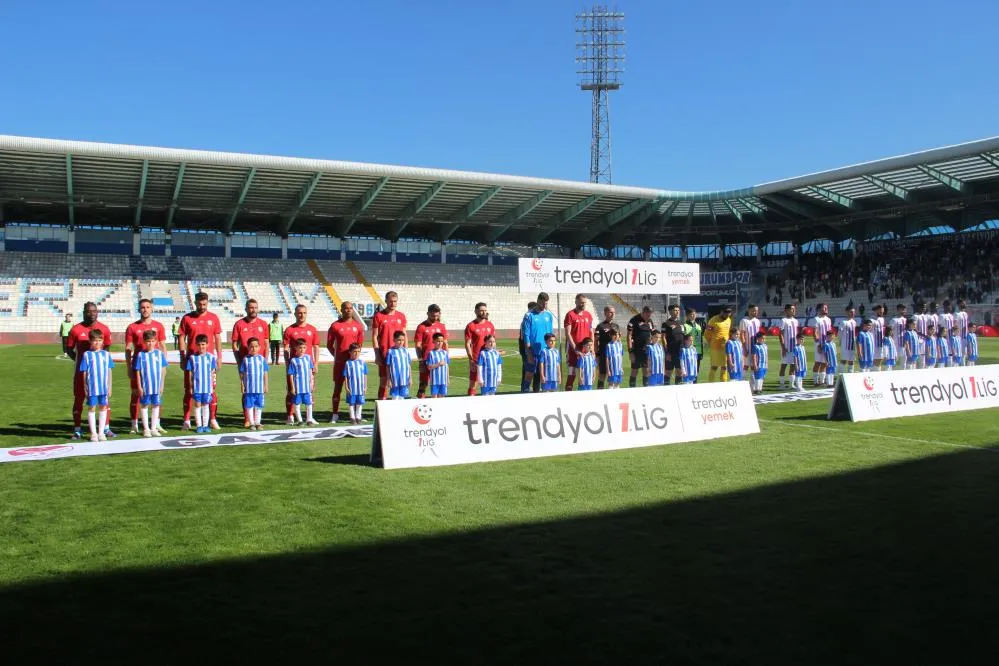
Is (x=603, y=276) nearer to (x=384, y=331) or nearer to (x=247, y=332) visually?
(x=384, y=331)

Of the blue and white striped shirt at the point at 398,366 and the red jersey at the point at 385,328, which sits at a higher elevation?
the red jersey at the point at 385,328

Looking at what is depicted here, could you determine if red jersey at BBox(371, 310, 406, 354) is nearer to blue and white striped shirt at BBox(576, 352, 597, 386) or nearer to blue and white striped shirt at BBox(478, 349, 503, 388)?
blue and white striped shirt at BBox(478, 349, 503, 388)

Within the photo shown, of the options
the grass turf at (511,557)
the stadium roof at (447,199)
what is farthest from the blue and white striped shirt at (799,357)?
the stadium roof at (447,199)

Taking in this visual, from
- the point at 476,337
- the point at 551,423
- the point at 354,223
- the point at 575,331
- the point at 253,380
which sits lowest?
the point at 551,423

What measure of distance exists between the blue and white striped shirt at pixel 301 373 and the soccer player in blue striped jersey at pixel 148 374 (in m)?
1.66

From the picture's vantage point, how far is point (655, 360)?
13539 millimetres

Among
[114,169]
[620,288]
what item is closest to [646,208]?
[114,169]

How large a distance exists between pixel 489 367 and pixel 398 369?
1664 millimetres

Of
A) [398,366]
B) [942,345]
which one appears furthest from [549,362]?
[942,345]

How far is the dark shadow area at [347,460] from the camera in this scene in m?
8.09

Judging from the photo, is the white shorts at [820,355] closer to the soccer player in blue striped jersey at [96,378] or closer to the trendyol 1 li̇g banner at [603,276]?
the trendyol 1 li̇g banner at [603,276]

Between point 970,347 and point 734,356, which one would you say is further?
point 970,347

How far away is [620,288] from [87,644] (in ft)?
40.9

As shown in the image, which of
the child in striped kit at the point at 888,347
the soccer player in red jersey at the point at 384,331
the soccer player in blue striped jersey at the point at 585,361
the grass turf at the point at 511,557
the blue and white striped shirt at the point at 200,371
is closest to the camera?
the grass turf at the point at 511,557
